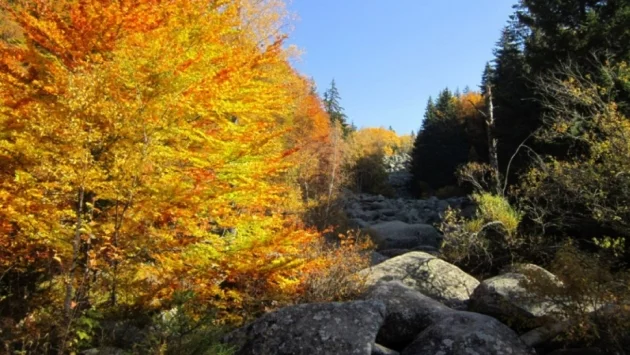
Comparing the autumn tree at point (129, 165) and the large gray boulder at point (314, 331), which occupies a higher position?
the autumn tree at point (129, 165)

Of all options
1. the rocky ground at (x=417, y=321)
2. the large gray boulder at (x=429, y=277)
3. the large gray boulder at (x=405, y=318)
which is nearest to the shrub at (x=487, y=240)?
the large gray boulder at (x=429, y=277)

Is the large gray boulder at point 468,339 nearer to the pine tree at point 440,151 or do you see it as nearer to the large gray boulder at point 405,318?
the large gray boulder at point 405,318

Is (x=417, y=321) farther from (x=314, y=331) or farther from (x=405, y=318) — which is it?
(x=314, y=331)

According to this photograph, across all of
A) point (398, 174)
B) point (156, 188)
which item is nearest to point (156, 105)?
point (156, 188)

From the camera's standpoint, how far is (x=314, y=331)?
19.5ft

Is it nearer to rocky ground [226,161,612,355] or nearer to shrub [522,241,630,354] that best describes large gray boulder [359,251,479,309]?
rocky ground [226,161,612,355]

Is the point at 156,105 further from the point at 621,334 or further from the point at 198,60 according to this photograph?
the point at 621,334

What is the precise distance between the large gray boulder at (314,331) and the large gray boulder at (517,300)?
237 cm

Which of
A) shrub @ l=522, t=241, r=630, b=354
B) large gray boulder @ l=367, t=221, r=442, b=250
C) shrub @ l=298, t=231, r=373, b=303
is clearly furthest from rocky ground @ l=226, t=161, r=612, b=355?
large gray boulder @ l=367, t=221, r=442, b=250

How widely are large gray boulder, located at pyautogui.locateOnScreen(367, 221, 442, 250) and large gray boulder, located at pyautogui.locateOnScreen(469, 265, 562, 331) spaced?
1134 cm

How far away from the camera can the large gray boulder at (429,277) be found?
384 inches

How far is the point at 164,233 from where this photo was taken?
626 centimetres

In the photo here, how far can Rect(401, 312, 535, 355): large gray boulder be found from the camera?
595cm

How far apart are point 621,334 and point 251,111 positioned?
6.13 metres
